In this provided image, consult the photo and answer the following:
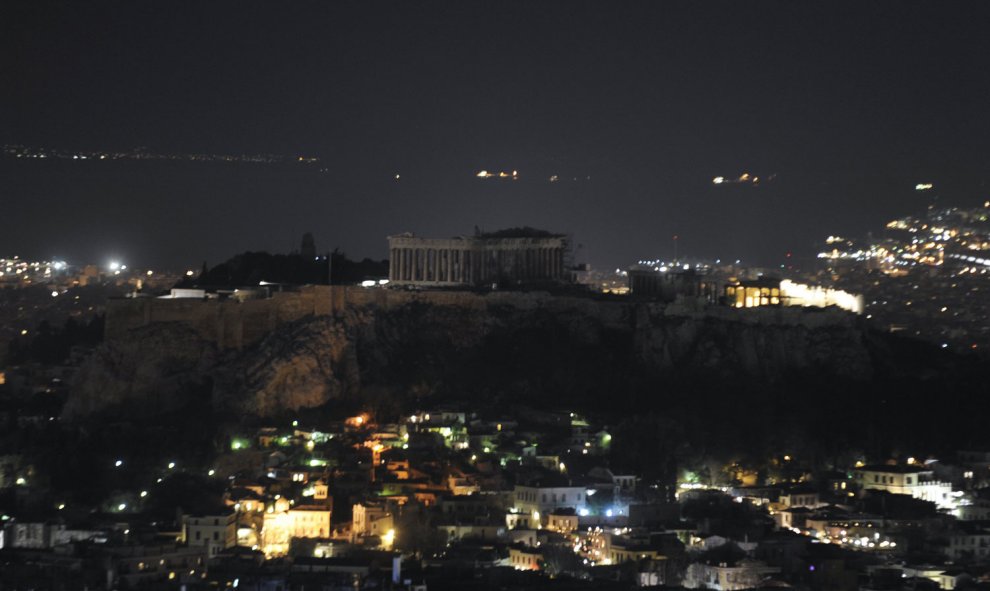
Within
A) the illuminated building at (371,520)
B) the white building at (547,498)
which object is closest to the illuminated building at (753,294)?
the white building at (547,498)

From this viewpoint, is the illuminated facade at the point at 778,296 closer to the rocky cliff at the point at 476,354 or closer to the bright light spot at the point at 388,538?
the rocky cliff at the point at 476,354

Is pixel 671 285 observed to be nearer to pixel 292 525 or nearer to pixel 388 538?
pixel 292 525

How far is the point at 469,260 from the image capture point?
72.3 m

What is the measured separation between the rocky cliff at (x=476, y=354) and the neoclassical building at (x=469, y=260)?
3.44 metres

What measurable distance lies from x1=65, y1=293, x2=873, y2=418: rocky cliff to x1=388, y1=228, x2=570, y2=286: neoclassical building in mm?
3440

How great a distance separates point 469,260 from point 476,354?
6.00m

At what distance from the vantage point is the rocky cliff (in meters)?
64.8

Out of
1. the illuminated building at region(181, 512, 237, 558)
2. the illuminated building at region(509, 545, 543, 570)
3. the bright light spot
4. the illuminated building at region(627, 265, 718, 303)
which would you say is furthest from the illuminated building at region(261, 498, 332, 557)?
the illuminated building at region(627, 265, 718, 303)

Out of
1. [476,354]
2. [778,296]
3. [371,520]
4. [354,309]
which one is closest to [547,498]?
[371,520]

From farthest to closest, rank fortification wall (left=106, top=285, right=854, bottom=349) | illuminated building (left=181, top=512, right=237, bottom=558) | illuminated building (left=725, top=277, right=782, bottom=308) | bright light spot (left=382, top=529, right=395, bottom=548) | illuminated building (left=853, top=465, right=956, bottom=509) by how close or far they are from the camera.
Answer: illuminated building (left=725, top=277, right=782, bottom=308)
fortification wall (left=106, top=285, right=854, bottom=349)
illuminated building (left=853, top=465, right=956, bottom=509)
bright light spot (left=382, top=529, right=395, bottom=548)
illuminated building (left=181, top=512, right=237, bottom=558)

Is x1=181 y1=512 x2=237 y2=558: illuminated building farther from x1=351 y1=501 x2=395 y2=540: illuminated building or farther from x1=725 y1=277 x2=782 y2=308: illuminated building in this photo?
x1=725 y1=277 x2=782 y2=308: illuminated building

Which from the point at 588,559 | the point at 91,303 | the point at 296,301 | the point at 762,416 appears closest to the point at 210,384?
the point at 296,301

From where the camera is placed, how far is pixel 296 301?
67.6 meters

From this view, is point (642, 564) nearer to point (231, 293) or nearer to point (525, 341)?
point (525, 341)
